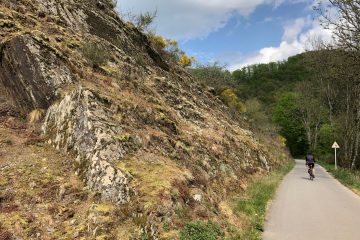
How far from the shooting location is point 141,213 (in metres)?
8.22

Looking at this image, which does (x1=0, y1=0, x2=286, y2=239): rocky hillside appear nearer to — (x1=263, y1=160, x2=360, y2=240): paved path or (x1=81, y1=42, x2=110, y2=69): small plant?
(x1=81, y1=42, x2=110, y2=69): small plant

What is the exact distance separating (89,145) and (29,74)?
Result: 14.2ft

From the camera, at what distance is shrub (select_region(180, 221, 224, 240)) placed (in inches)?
319

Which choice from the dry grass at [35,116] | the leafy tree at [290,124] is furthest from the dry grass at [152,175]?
the leafy tree at [290,124]

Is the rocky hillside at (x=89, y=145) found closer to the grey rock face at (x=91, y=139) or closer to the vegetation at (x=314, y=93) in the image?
the grey rock face at (x=91, y=139)

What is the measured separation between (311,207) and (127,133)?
768 cm

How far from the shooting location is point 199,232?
8383 mm

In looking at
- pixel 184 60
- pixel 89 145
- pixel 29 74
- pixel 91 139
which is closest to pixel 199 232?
pixel 89 145

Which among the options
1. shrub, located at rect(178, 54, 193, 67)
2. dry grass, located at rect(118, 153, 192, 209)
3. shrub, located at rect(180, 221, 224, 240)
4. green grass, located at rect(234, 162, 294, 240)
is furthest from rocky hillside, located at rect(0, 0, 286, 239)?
shrub, located at rect(178, 54, 193, 67)

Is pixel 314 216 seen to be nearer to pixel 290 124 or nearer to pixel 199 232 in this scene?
pixel 199 232

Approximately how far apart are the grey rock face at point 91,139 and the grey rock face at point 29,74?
0.92 metres

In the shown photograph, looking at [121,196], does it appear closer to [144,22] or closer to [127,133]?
[127,133]

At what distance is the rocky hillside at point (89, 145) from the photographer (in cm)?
823

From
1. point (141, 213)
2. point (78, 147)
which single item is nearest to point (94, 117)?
point (78, 147)
